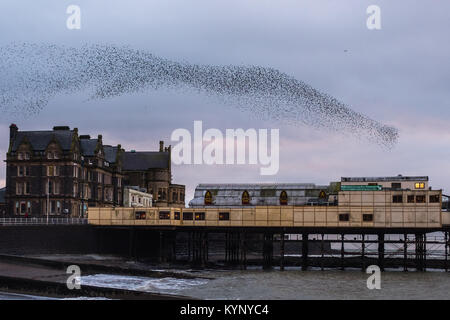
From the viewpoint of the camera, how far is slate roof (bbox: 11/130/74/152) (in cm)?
11669

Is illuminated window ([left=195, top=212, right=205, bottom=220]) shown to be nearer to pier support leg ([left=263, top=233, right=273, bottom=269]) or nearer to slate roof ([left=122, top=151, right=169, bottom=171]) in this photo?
pier support leg ([left=263, top=233, right=273, bottom=269])

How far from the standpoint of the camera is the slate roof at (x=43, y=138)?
11669cm

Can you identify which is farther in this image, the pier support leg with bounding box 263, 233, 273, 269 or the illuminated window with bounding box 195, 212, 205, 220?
the illuminated window with bounding box 195, 212, 205, 220

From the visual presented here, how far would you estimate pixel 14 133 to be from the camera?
11806cm

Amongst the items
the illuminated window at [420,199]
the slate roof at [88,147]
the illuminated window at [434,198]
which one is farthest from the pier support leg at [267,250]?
the slate roof at [88,147]

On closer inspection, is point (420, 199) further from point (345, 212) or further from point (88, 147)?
point (88, 147)

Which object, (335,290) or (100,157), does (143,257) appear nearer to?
(100,157)

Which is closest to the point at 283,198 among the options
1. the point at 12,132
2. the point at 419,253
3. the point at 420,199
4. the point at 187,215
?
the point at 187,215

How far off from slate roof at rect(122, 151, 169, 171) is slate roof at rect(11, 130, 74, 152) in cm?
4487

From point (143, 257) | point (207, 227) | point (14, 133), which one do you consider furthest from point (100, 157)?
point (207, 227)

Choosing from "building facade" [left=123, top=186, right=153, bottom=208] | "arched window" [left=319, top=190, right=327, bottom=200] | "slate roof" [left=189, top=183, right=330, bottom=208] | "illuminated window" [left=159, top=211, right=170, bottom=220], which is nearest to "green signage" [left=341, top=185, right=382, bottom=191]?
"arched window" [left=319, top=190, right=327, bottom=200]

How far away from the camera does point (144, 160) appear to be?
6491 inches

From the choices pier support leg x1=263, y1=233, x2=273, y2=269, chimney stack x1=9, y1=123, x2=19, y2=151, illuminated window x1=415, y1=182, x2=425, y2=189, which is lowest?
pier support leg x1=263, y1=233, x2=273, y2=269
